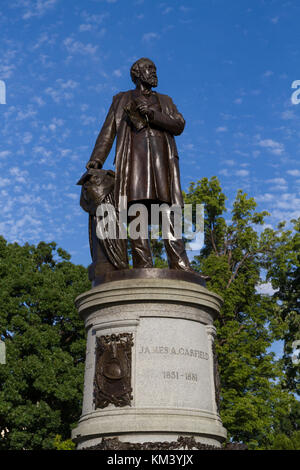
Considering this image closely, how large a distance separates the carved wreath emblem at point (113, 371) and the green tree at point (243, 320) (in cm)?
1442

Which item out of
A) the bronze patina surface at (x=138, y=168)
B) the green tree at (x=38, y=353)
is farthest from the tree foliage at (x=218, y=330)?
the bronze patina surface at (x=138, y=168)

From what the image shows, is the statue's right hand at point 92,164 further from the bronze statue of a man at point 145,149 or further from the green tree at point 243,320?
the green tree at point 243,320

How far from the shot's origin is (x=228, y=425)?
22.2 metres

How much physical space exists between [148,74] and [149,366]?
17.1ft

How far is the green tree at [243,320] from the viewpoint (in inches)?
896

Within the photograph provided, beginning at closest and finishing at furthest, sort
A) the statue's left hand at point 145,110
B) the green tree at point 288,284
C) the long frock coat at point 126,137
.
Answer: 1. the statue's left hand at point 145,110
2. the long frock coat at point 126,137
3. the green tree at point 288,284

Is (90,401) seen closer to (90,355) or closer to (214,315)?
(90,355)

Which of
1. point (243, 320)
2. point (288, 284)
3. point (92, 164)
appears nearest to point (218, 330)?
point (243, 320)

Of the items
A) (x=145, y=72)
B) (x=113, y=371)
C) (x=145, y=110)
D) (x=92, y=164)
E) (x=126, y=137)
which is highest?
(x=145, y=72)

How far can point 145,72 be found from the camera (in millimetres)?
10438

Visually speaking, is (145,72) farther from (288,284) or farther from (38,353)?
(288,284)

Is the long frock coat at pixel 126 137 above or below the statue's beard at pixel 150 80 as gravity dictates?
below

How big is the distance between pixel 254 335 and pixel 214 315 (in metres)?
16.1

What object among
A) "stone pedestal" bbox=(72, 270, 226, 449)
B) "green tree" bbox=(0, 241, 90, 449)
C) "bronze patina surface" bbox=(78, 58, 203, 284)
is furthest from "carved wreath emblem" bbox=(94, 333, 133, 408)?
"green tree" bbox=(0, 241, 90, 449)
